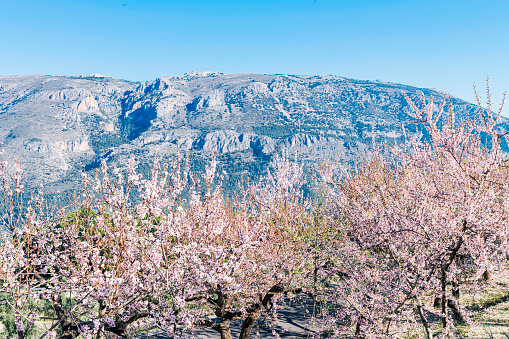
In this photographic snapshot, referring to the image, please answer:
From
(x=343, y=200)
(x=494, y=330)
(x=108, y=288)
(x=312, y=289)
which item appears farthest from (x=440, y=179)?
(x=108, y=288)

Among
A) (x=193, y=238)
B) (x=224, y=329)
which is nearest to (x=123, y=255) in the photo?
(x=193, y=238)

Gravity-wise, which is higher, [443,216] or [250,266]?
[443,216]

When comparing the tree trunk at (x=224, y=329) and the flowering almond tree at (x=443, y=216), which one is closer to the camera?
the flowering almond tree at (x=443, y=216)

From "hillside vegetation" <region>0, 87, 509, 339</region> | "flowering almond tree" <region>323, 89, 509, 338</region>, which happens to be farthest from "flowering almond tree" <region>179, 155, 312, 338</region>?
"flowering almond tree" <region>323, 89, 509, 338</region>

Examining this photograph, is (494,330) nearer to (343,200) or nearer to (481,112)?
(343,200)

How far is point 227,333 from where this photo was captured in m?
9.16

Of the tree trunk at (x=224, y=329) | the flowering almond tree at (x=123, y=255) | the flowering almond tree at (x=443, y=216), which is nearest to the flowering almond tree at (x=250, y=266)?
the tree trunk at (x=224, y=329)

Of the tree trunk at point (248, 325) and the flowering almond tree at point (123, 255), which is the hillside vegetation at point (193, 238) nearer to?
the flowering almond tree at point (123, 255)

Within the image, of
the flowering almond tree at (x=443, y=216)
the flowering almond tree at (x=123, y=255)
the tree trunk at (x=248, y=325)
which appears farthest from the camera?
the tree trunk at (x=248, y=325)

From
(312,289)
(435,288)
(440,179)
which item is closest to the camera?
(435,288)

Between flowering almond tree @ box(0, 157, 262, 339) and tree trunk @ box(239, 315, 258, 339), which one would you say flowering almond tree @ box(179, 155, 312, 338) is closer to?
tree trunk @ box(239, 315, 258, 339)

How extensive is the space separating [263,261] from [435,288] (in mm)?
5042

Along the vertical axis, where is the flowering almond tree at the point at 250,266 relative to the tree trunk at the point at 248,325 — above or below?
above

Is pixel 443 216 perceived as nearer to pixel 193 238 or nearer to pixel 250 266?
pixel 193 238
